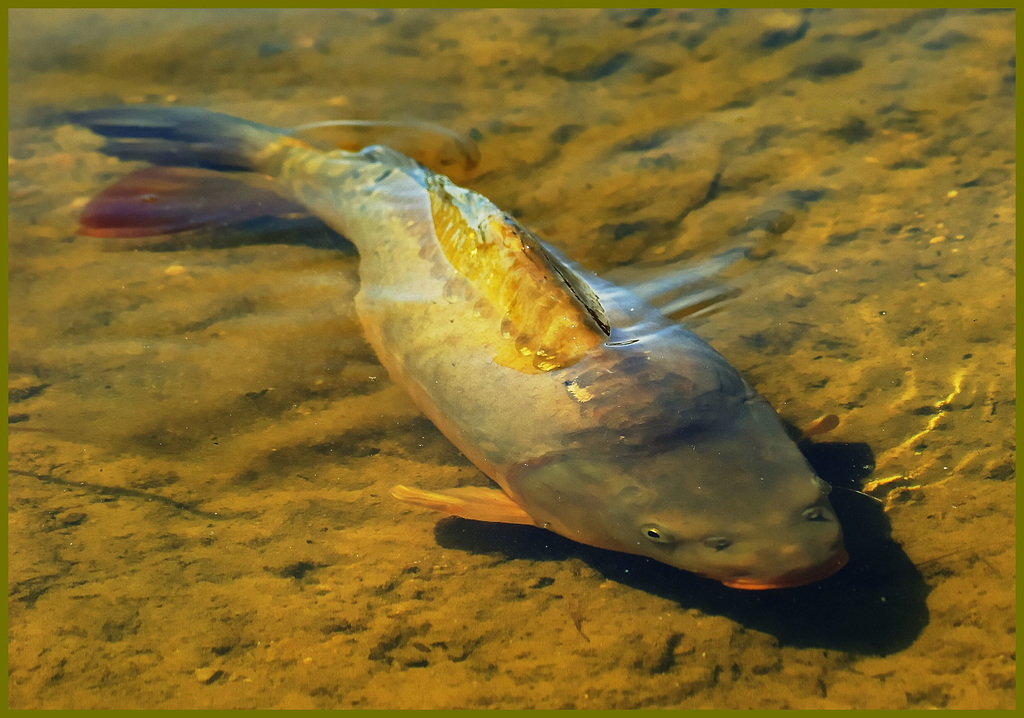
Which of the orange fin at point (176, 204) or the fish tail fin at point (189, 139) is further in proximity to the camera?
the fish tail fin at point (189, 139)

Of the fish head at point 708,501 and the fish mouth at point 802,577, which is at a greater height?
the fish head at point 708,501

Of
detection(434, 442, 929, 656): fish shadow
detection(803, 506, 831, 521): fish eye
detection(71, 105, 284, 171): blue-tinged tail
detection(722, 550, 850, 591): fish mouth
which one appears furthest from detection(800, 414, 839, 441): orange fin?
detection(71, 105, 284, 171): blue-tinged tail

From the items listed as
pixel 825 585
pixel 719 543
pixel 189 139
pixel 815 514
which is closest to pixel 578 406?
pixel 719 543

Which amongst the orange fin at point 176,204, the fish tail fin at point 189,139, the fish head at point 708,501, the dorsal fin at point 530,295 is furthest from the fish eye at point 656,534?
the fish tail fin at point 189,139

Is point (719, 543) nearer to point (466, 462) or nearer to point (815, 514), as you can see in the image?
point (815, 514)

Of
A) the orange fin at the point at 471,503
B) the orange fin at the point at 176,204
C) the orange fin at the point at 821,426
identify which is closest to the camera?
the orange fin at the point at 471,503

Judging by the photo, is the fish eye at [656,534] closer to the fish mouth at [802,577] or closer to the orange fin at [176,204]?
the fish mouth at [802,577]
